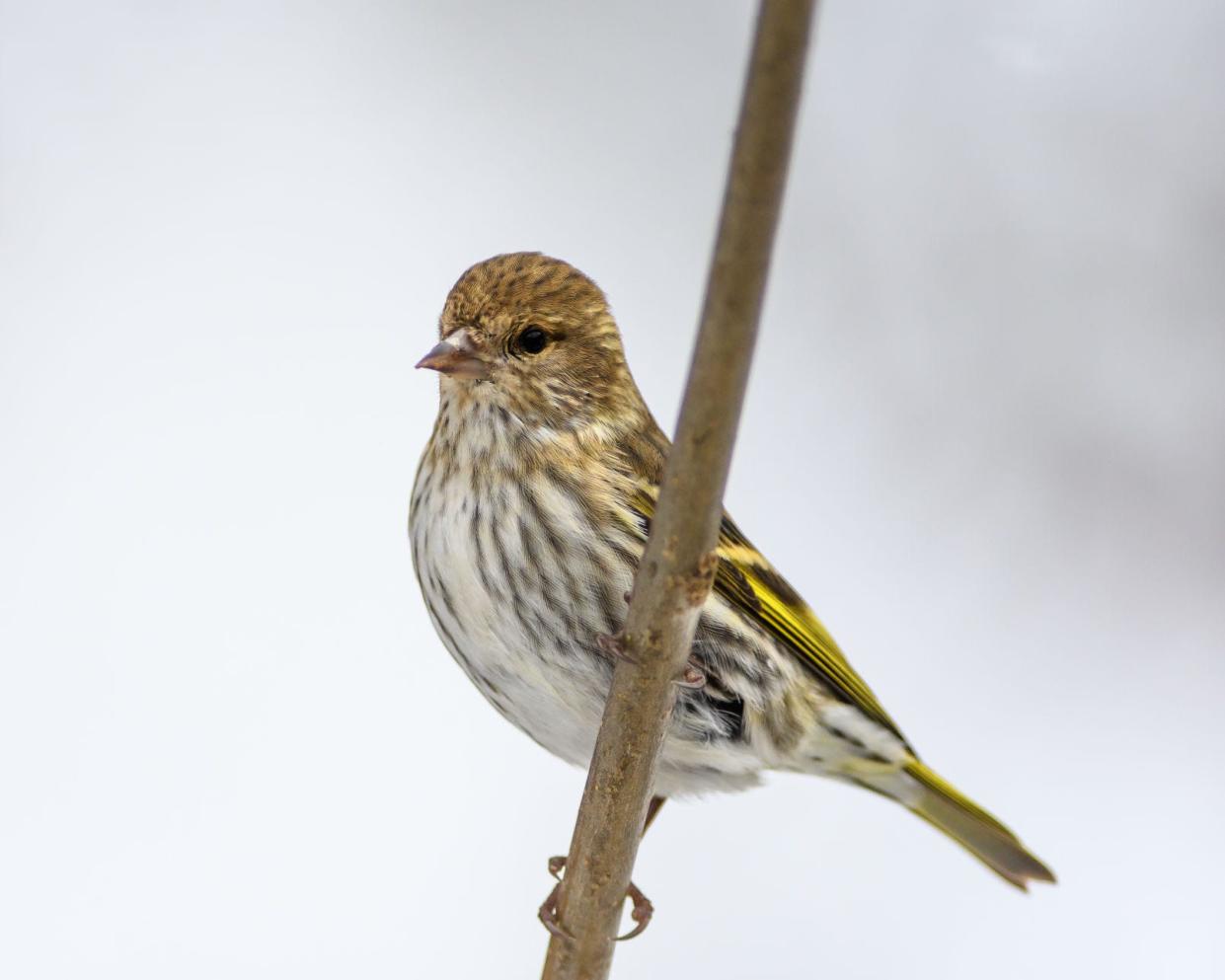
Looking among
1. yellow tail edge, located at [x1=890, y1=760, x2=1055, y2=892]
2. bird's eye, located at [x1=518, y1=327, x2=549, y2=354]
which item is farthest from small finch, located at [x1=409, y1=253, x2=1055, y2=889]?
yellow tail edge, located at [x1=890, y1=760, x2=1055, y2=892]

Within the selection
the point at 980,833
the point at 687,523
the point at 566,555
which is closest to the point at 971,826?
the point at 980,833

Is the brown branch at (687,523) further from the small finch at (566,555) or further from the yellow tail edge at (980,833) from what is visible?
the yellow tail edge at (980,833)

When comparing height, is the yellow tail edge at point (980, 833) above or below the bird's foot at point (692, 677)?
above

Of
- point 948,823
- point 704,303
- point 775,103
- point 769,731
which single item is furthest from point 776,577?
point 775,103

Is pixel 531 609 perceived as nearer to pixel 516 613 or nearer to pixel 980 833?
pixel 516 613

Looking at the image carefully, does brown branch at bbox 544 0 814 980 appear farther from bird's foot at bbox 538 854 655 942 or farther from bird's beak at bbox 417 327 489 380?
bird's beak at bbox 417 327 489 380

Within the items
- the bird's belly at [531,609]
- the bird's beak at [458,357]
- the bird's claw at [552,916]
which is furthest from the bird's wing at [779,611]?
the bird's claw at [552,916]

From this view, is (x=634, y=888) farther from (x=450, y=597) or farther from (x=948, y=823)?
(x=948, y=823)
